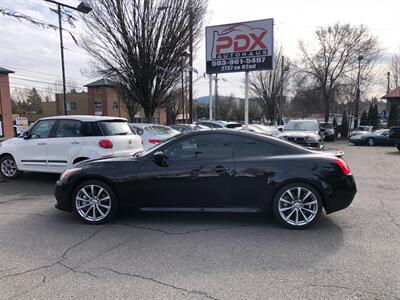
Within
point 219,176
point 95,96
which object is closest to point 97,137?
point 219,176

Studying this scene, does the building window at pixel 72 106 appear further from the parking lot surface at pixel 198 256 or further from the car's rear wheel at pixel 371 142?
the parking lot surface at pixel 198 256

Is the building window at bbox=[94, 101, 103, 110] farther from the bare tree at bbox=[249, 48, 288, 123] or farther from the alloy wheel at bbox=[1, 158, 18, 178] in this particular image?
the alloy wheel at bbox=[1, 158, 18, 178]

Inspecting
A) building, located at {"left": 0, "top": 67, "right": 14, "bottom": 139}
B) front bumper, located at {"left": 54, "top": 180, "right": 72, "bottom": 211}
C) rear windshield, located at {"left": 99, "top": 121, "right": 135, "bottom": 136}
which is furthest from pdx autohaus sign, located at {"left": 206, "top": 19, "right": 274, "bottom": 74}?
building, located at {"left": 0, "top": 67, "right": 14, "bottom": 139}

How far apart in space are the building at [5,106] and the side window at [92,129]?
130 feet

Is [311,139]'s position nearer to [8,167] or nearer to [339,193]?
[339,193]

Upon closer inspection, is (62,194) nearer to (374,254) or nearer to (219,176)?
(219,176)

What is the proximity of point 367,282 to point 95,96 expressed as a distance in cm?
5828

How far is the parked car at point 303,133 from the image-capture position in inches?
506

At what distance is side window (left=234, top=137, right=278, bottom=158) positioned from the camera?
4941mm

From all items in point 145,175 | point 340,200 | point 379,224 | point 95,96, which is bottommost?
point 379,224

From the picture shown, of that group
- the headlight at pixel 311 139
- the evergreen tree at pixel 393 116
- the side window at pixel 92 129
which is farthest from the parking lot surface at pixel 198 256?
the evergreen tree at pixel 393 116

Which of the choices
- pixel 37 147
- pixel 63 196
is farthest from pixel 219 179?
pixel 37 147

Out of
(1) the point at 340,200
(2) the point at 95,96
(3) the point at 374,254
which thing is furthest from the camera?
(2) the point at 95,96

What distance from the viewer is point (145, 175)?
496 centimetres
